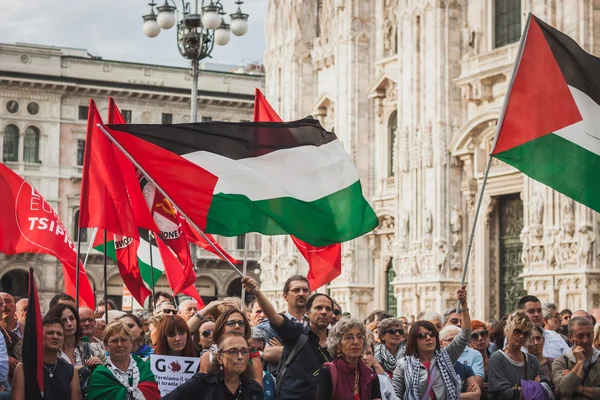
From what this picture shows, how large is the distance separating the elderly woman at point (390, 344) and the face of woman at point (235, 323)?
8.84 ft

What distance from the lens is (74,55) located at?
52.9m

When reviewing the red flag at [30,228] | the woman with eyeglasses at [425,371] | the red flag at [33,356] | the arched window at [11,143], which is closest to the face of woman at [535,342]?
the woman with eyeglasses at [425,371]

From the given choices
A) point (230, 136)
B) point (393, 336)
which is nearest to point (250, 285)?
point (393, 336)

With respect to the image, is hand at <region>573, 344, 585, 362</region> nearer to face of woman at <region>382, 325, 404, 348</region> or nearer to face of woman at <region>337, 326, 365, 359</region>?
face of woman at <region>382, 325, 404, 348</region>

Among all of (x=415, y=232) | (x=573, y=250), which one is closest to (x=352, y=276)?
(x=415, y=232)

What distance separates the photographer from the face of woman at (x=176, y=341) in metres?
8.45

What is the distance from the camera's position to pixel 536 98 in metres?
10.6

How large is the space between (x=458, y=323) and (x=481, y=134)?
16.1 meters

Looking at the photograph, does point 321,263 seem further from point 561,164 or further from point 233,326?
point 233,326

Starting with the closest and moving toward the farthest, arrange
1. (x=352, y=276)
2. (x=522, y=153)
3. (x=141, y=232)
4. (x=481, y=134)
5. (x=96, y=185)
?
(x=522, y=153) < (x=96, y=185) < (x=141, y=232) < (x=481, y=134) < (x=352, y=276)

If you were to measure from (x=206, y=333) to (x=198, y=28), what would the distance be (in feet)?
44.5

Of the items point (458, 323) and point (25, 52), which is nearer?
point (458, 323)

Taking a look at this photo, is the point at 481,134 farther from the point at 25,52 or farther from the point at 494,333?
the point at 25,52

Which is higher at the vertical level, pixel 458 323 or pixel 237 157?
pixel 237 157
